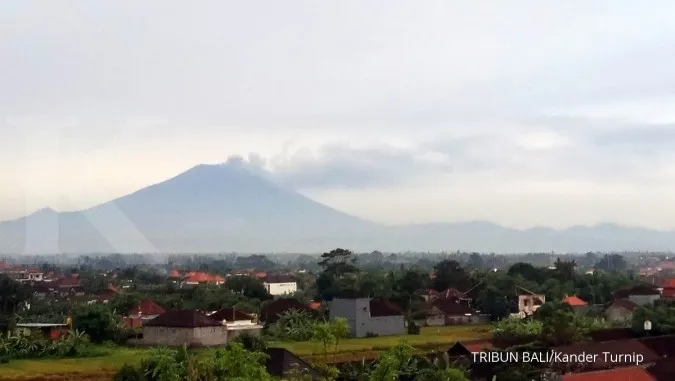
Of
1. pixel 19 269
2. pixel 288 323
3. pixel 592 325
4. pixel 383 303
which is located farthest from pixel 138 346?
pixel 19 269

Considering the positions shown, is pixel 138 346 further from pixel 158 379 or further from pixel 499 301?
pixel 499 301

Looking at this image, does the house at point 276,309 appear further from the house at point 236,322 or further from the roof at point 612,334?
the roof at point 612,334

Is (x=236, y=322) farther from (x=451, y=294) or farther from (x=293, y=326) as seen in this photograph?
(x=451, y=294)

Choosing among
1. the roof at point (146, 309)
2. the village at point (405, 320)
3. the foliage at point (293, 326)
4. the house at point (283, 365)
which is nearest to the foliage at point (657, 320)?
the village at point (405, 320)

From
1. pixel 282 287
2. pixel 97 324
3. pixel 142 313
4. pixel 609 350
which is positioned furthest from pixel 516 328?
pixel 282 287

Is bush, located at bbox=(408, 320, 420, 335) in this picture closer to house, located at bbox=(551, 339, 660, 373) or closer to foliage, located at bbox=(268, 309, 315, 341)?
foliage, located at bbox=(268, 309, 315, 341)

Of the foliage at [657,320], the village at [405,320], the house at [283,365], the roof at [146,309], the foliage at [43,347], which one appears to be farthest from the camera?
the roof at [146,309]
